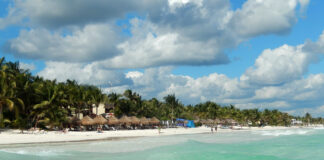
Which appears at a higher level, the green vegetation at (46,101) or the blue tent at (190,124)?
the green vegetation at (46,101)

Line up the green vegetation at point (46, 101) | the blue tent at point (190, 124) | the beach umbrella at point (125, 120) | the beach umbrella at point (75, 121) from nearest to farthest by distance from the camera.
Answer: the green vegetation at point (46, 101)
the beach umbrella at point (75, 121)
the beach umbrella at point (125, 120)
the blue tent at point (190, 124)

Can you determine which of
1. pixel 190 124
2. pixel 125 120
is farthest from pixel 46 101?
pixel 190 124

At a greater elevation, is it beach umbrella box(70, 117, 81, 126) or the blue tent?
beach umbrella box(70, 117, 81, 126)

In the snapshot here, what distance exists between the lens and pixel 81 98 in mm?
43625

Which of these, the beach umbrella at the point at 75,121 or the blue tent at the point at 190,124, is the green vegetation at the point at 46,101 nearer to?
the beach umbrella at the point at 75,121

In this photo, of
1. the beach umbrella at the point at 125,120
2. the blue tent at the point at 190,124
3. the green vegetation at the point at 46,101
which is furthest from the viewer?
the blue tent at the point at 190,124

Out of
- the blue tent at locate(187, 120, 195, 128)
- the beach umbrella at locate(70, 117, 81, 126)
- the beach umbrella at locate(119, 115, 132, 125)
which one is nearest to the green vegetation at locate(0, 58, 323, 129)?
the beach umbrella at locate(70, 117, 81, 126)

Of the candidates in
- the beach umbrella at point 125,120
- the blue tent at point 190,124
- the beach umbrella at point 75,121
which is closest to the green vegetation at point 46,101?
the beach umbrella at point 75,121

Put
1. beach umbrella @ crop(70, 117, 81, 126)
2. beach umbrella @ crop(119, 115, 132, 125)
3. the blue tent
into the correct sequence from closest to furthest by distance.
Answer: beach umbrella @ crop(70, 117, 81, 126), beach umbrella @ crop(119, 115, 132, 125), the blue tent

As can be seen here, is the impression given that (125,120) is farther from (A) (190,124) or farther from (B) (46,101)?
(A) (190,124)

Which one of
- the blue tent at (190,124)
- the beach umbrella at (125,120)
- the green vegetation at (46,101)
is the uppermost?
the green vegetation at (46,101)

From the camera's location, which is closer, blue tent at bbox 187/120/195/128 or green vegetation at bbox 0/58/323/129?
green vegetation at bbox 0/58/323/129

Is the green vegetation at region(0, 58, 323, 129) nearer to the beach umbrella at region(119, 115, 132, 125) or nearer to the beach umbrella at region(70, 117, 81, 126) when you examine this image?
the beach umbrella at region(70, 117, 81, 126)

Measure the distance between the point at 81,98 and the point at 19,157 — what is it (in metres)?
26.6
